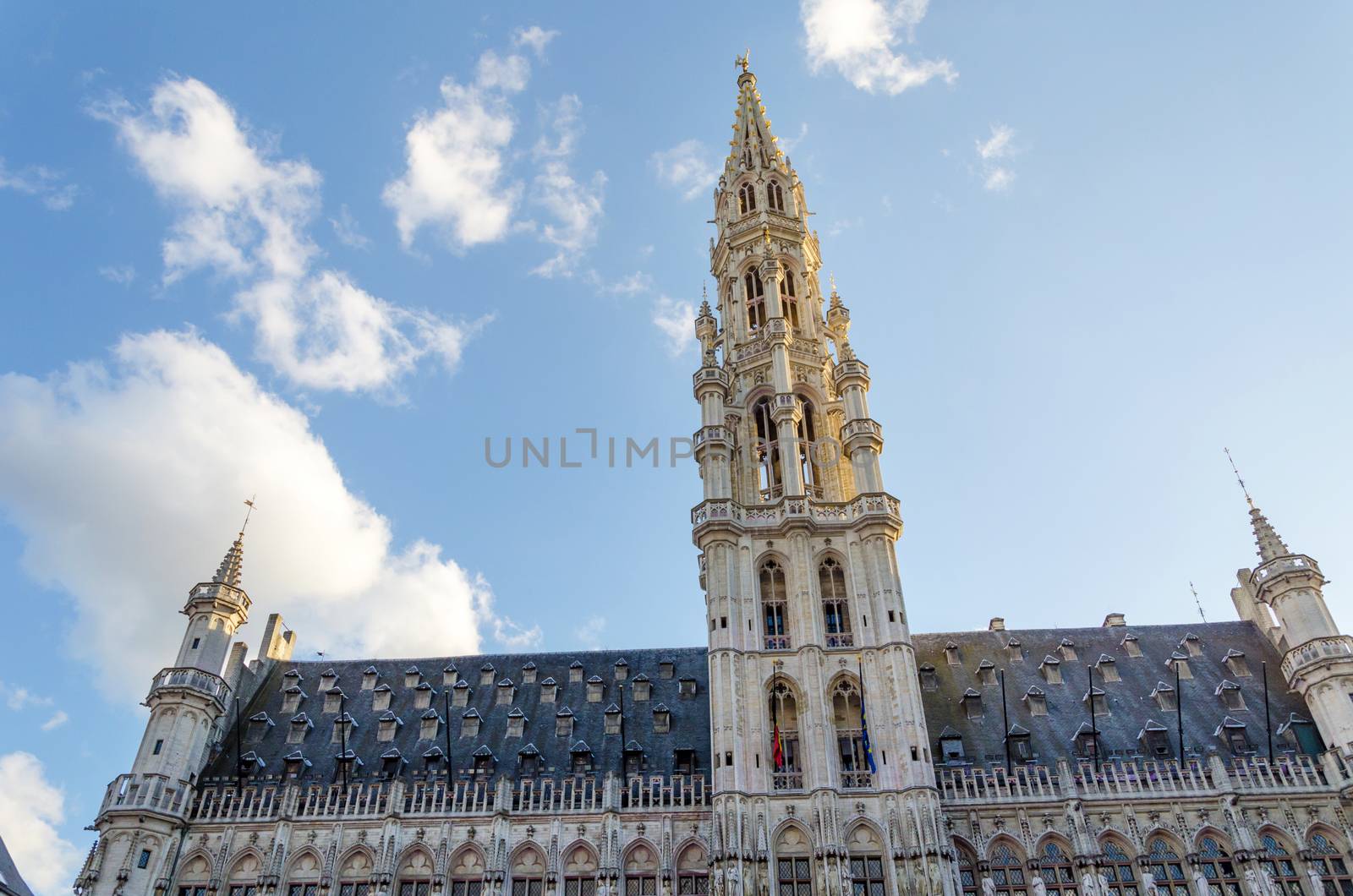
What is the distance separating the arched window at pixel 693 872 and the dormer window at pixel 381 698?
2045cm

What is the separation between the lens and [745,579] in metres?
48.3

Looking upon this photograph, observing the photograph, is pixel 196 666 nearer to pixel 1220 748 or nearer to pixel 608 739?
pixel 608 739

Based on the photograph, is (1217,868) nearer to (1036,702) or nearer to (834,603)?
(1036,702)

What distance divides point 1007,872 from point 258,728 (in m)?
39.1

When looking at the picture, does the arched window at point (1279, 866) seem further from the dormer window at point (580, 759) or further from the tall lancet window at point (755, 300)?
the tall lancet window at point (755, 300)

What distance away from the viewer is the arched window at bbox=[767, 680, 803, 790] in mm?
42844

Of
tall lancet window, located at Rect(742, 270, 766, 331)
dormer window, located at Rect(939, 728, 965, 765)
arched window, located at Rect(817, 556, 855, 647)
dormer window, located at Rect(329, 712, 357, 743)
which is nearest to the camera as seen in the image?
arched window, located at Rect(817, 556, 855, 647)

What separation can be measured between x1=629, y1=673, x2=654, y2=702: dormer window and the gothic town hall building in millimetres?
110

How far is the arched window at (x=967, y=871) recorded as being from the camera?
4219 centimetres

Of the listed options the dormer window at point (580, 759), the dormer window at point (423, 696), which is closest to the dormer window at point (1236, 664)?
the dormer window at point (580, 759)

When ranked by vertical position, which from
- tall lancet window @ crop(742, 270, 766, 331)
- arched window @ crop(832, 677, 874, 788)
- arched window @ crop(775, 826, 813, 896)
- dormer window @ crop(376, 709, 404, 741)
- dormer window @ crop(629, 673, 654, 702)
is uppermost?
tall lancet window @ crop(742, 270, 766, 331)

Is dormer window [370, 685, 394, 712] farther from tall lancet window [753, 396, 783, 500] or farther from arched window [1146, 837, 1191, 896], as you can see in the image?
arched window [1146, 837, 1191, 896]

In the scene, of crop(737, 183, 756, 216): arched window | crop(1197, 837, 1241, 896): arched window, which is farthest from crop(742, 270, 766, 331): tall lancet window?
crop(1197, 837, 1241, 896): arched window

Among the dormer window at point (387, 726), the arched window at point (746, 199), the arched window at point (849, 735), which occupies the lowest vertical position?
the arched window at point (849, 735)
